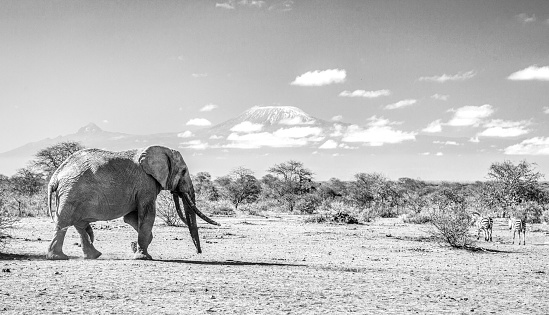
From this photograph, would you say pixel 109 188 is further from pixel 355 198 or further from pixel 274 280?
pixel 355 198

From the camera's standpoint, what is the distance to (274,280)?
9.99 meters

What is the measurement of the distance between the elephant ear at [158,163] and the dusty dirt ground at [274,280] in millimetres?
1923

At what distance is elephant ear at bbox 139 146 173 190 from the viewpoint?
12602 millimetres

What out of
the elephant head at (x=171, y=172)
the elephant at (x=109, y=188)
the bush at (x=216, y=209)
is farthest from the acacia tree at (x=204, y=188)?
the elephant at (x=109, y=188)

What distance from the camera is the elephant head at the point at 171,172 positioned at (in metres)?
12.7

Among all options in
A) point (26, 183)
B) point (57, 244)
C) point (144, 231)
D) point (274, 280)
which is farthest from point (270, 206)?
point (274, 280)

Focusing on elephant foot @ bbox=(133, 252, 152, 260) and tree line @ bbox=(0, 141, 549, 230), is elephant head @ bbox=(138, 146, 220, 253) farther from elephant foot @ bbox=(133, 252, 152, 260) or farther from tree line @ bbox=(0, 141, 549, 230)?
tree line @ bbox=(0, 141, 549, 230)

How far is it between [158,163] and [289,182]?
42728mm

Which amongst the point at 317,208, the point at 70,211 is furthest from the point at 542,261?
the point at 317,208

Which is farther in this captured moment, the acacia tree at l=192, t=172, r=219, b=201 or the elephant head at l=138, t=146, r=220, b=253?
the acacia tree at l=192, t=172, r=219, b=201

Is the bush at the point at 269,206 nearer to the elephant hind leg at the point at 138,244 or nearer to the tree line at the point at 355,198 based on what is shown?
the tree line at the point at 355,198

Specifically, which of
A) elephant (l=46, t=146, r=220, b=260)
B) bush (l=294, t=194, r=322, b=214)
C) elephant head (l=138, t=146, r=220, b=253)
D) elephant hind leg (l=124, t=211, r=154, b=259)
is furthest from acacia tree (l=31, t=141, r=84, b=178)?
elephant (l=46, t=146, r=220, b=260)

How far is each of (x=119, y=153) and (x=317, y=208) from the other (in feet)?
92.8

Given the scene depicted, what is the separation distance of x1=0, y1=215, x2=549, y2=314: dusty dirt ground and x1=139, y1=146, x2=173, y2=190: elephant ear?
192 centimetres
